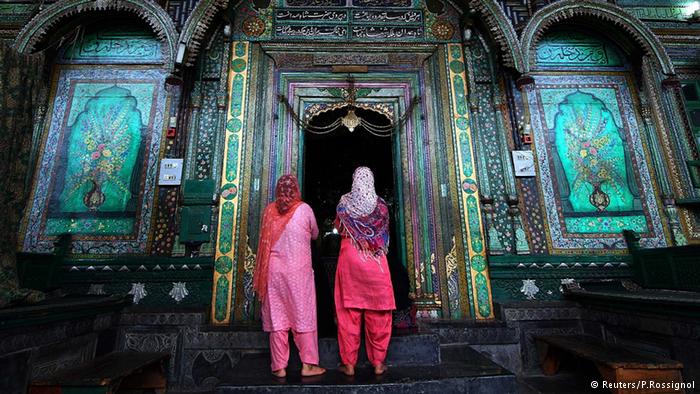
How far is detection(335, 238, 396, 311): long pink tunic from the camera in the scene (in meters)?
2.75

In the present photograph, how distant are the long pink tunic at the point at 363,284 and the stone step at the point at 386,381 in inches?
21.0

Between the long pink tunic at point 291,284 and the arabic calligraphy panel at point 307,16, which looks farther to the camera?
the arabic calligraphy panel at point 307,16

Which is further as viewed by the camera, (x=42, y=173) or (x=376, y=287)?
(x=42, y=173)

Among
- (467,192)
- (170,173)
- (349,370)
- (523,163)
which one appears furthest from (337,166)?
(349,370)

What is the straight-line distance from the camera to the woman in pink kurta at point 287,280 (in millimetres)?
2754

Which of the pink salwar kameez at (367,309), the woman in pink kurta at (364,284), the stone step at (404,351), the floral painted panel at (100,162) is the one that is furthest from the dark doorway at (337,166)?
the pink salwar kameez at (367,309)

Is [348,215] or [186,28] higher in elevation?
[186,28]

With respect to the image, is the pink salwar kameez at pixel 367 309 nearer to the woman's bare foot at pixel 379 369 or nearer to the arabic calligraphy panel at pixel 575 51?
the woman's bare foot at pixel 379 369

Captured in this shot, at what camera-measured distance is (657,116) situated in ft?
16.3

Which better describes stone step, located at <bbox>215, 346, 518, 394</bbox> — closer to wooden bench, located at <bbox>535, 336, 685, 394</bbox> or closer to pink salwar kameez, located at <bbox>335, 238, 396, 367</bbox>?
pink salwar kameez, located at <bbox>335, 238, 396, 367</bbox>

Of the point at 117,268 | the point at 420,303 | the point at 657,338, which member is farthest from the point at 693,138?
the point at 117,268

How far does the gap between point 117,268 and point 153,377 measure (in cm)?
137

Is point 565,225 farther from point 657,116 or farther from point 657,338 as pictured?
point 657,116

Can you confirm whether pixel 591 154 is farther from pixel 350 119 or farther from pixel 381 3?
pixel 381 3
